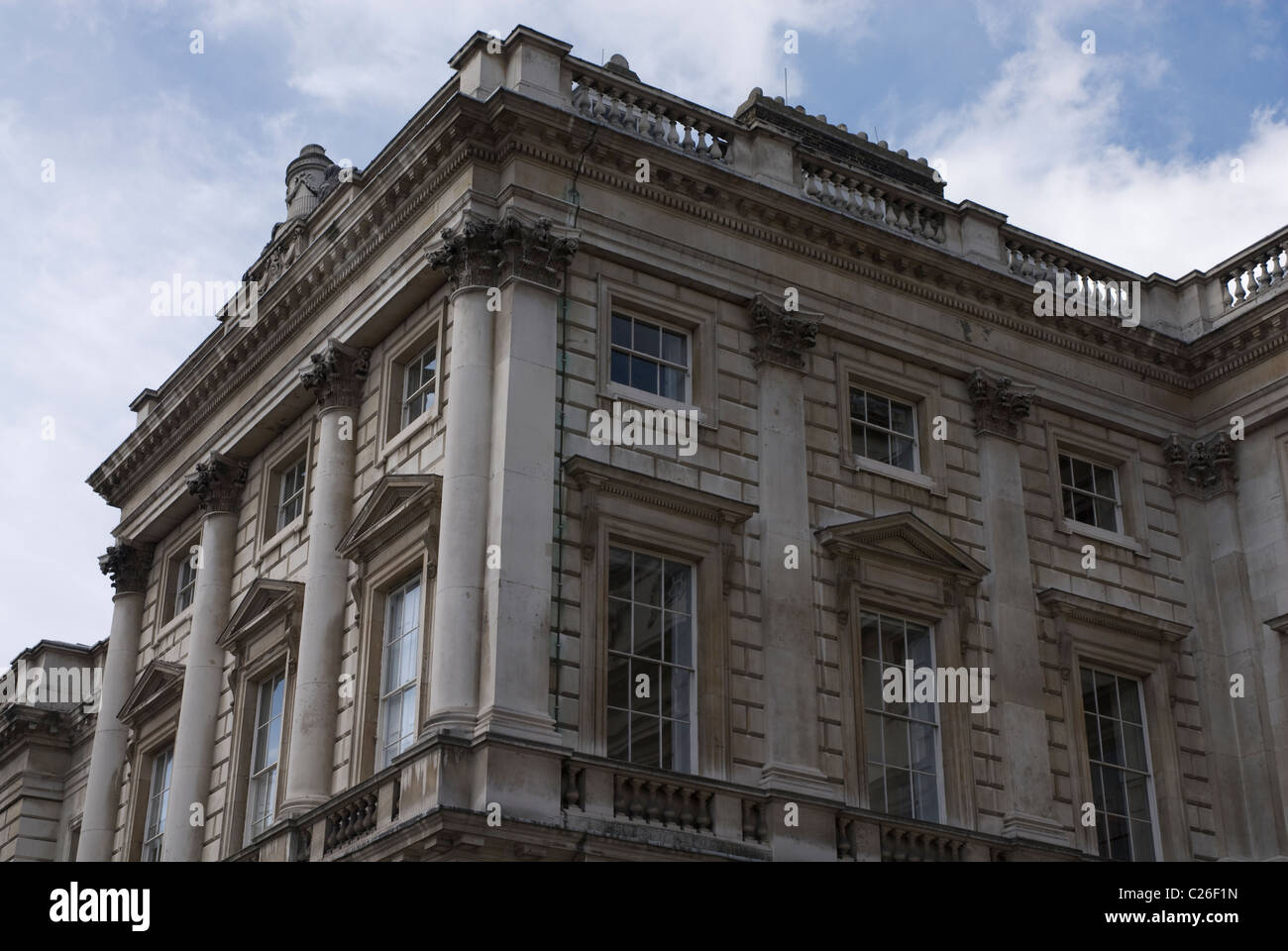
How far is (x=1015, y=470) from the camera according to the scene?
2816 cm

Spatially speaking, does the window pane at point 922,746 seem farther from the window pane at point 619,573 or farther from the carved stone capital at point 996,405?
the carved stone capital at point 996,405

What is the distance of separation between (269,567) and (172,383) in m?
5.75

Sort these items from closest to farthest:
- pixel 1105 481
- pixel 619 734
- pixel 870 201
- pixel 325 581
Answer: pixel 619 734 < pixel 325 581 < pixel 870 201 < pixel 1105 481

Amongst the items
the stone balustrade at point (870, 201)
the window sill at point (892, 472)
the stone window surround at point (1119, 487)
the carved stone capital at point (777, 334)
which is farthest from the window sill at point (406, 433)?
the stone window surround at point (1119, 487)

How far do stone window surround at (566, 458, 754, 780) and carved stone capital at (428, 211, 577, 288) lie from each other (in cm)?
275

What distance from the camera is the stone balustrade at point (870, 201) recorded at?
1114 inches

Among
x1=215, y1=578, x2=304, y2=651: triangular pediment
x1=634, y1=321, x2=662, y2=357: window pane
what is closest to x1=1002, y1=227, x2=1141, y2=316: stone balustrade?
x1=634, y1=321, x2=662, y2=357: window pane

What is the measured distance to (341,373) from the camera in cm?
2781

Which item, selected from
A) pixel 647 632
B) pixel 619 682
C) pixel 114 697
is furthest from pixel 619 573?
pixel 114 697

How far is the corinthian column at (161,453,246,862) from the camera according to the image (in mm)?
28594

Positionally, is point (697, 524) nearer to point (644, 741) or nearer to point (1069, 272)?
point (644, 741)

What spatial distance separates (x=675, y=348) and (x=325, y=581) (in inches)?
235

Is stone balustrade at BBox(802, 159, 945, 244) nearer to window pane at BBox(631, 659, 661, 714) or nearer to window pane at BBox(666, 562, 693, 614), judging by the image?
window pane at BBox(666, 562, 693, 614)

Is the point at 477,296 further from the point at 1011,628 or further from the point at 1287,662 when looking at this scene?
the point at 1287,662
